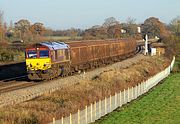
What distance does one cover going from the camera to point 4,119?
20.0 m

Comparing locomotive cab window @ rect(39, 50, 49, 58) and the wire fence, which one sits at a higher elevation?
locomotive cab window @ rect(39, 50, 49, 58)

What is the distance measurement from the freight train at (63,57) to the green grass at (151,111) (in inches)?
377

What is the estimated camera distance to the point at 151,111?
3056 centimetres

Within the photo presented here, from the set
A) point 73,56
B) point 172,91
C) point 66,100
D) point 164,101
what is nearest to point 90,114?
point 66,100

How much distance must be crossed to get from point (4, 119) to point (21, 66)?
3386cm

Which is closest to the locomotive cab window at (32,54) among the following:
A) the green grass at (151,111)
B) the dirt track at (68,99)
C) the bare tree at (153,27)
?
the dirt track at (68,99)

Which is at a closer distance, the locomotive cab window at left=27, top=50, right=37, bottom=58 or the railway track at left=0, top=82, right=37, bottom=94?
the railway track at left=0, top=82, right=37, bottom=94

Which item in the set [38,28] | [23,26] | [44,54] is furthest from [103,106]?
[38,28]

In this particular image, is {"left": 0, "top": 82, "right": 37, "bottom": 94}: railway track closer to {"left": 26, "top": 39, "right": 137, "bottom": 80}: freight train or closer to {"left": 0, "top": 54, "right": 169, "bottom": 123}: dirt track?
{"left": 26, "top": 39, "right": 137, "bottom": 80}: freight train

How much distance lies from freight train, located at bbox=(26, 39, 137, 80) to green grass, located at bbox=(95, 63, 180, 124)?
956 centimetres

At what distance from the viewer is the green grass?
26531 millimetres

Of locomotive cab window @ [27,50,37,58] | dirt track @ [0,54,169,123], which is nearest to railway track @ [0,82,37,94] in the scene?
locomotive cab window @ [27,50,37,58]

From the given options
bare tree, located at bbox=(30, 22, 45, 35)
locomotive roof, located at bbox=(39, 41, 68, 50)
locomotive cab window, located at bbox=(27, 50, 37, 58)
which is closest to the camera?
locomotive cab window, located at bbox=(27, 50, 37, 58)

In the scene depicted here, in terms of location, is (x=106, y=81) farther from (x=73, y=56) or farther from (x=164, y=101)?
(x=73, y=56)
